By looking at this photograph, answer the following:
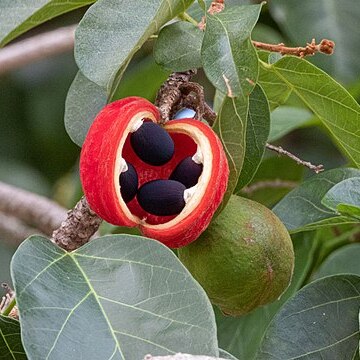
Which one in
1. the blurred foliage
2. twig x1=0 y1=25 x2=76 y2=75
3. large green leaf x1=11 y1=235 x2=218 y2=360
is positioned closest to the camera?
large green leaf x1=11 y1=235 x2=218 y2=360

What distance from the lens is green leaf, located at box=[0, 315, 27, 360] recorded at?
825 millimetres

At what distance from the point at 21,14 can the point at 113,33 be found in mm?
95

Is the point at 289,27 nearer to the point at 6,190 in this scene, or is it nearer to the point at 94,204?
the point at 6,190

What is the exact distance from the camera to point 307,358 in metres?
0.87

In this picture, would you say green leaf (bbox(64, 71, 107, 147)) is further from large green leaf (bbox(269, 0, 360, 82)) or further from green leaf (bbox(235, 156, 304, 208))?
large green leaf (bbox(269, 0, 360, 82))

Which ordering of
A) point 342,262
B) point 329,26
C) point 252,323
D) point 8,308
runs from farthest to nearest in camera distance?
point 329,26
point 342,262
point 252,323
point 8,308

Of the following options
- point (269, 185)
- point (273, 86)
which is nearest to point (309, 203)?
point (273, 86)

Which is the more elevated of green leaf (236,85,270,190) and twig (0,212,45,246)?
green leaf (236,85,270,190)

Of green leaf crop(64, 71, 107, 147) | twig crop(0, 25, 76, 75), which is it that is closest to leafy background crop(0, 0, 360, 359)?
green leaf crop(64, 71, 107, 147)

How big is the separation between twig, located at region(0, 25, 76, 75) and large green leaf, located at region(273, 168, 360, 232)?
0.82 metres

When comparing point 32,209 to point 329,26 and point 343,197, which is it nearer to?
point 329,26

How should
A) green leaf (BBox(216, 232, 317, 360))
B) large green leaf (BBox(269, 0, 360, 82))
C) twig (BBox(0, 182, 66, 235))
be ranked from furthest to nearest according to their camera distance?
twig (BBox(0, 182, 66, 235)) → large green leaf (BBox(269, 0, 360, 82)) → green leaf (BBox(216, 232, 317, 360))

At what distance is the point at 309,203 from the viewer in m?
1.03

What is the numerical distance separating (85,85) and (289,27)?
2.06ft
